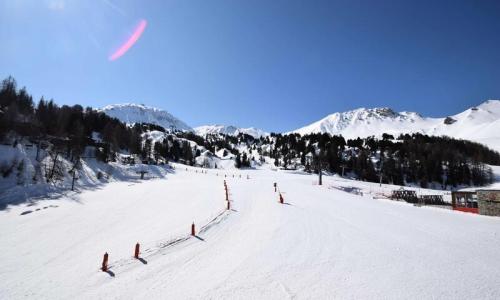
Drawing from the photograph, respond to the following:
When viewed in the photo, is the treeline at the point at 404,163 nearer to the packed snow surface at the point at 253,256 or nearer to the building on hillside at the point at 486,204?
the building on hillside at the point at 486,204

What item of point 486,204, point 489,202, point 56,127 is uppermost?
point 56,127

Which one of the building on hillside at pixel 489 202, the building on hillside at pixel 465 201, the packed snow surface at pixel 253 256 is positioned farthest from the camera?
the building on hillside at pixel 465 201

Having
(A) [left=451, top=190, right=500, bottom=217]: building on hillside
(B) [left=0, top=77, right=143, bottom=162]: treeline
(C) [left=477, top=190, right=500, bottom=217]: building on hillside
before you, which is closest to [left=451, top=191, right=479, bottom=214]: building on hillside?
(A) [left=451, top=190, right=500, bottom=217]: building on hillside

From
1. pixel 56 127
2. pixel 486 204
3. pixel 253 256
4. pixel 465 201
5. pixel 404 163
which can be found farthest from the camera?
pixel 404 163

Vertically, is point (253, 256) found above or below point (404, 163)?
below

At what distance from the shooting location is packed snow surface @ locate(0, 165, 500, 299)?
11461 mm

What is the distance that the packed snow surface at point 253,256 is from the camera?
451 inches

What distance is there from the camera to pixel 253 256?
15.0 meters

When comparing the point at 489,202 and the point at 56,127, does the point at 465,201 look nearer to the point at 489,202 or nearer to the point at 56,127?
the point at 489,202

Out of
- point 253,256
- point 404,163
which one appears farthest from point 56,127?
point 404,163

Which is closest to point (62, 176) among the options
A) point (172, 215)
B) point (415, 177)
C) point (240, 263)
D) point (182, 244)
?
point (172, 215)

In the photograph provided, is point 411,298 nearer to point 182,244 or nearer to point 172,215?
point 182,244

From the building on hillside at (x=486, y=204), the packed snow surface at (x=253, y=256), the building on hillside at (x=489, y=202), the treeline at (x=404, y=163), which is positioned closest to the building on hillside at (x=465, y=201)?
the building on hillside at (x=486, y=204)

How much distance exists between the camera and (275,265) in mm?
13719
